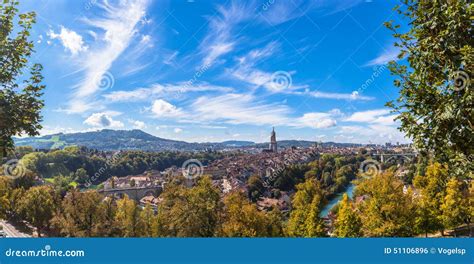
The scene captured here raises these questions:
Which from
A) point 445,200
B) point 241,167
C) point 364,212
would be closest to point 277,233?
point 364,212

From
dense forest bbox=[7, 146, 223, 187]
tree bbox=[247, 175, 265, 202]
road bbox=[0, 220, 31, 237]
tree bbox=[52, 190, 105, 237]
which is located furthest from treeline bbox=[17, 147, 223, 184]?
tree bbox=[52, 190, 105, 237]

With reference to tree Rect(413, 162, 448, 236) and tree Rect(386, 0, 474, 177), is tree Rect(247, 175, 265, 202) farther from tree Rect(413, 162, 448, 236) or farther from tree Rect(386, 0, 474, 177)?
tree Rect(386, 0, 474, 177)

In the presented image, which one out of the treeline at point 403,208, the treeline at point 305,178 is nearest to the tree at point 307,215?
the treeline at point 403,208

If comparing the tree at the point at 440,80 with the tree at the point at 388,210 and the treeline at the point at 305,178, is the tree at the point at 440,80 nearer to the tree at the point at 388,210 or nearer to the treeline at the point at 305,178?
the tree at the point at 388,210

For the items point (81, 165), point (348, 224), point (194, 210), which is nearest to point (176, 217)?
point (194, 210)

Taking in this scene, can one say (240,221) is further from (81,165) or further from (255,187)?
(81,165)
